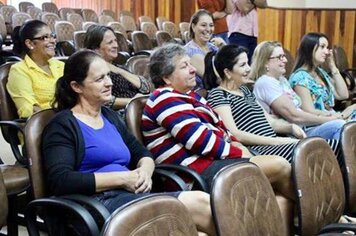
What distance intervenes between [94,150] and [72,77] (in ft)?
1.12

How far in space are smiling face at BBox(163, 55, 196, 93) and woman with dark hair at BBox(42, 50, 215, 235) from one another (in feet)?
1.31

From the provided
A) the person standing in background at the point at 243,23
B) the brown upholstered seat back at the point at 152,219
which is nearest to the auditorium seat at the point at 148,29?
the person standing in background at the point at 243,23

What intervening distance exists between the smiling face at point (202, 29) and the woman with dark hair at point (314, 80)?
73cm

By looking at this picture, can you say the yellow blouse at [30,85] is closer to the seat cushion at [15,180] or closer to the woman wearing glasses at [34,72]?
the woman wearing glasses at [34,72]

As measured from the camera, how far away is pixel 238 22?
17.6 ft

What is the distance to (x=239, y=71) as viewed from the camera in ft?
10.1

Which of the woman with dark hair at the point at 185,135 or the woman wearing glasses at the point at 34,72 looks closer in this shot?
the woman with dark hair at the point at 185,135

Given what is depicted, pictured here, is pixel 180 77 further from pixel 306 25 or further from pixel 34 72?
pixel 306 25

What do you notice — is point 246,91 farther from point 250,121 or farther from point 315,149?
point 315,149

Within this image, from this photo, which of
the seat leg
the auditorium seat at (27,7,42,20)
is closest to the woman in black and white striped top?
the seat leg

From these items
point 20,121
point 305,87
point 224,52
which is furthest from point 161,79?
point 305,87

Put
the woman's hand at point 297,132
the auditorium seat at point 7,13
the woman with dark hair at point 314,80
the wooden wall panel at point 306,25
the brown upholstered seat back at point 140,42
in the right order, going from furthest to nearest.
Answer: the wooden wall panel at point 306,25, the auditorium seat at point 7,13, the brown upholstered seat back at point 140,42, the woman with dark hair at point 314,80, the woman's hand at point 297,132

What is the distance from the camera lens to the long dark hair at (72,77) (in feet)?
7.65

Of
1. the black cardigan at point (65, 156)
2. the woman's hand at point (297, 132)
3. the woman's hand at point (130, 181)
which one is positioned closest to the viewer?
the black cardigan at point (65, 156)
